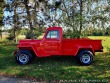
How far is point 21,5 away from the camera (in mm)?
17203

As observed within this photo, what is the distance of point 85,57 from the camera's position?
1024 centimetres

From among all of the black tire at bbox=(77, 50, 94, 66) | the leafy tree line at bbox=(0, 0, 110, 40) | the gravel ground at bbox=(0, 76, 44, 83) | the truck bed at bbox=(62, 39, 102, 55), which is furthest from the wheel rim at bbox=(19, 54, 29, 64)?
the leafy tree line at bbox=(0, 0, 110, 40)

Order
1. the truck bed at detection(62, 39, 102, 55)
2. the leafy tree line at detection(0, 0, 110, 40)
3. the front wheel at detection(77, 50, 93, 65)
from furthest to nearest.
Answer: the leafy tree line at detection(0, 0, 110, 40) < the truck bed at detection(62, 39, 102, 55) < the front wheel at detection(77, 50, 93, 65)

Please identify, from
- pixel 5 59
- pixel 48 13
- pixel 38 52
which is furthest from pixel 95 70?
pixel 48 13

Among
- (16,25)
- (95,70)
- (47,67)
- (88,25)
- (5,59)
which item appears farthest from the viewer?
(16,25)

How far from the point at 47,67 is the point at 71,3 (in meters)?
6.26

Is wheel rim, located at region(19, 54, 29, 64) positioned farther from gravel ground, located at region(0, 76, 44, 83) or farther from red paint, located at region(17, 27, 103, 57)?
gravel ground, located at region(0, 76, 44, 83)

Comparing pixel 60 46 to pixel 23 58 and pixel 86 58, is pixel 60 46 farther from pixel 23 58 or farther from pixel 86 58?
pixel 23 58

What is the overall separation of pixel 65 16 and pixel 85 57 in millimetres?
5109

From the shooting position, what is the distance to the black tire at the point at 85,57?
33.3 ft

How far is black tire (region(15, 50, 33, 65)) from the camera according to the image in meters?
10.4

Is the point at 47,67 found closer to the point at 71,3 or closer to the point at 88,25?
the point at 88,25

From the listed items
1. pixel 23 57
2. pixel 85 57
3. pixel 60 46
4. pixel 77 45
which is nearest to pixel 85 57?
pixel 85 57

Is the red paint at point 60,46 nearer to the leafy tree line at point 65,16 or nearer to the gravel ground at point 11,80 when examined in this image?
the gravel ground at point 11,80
